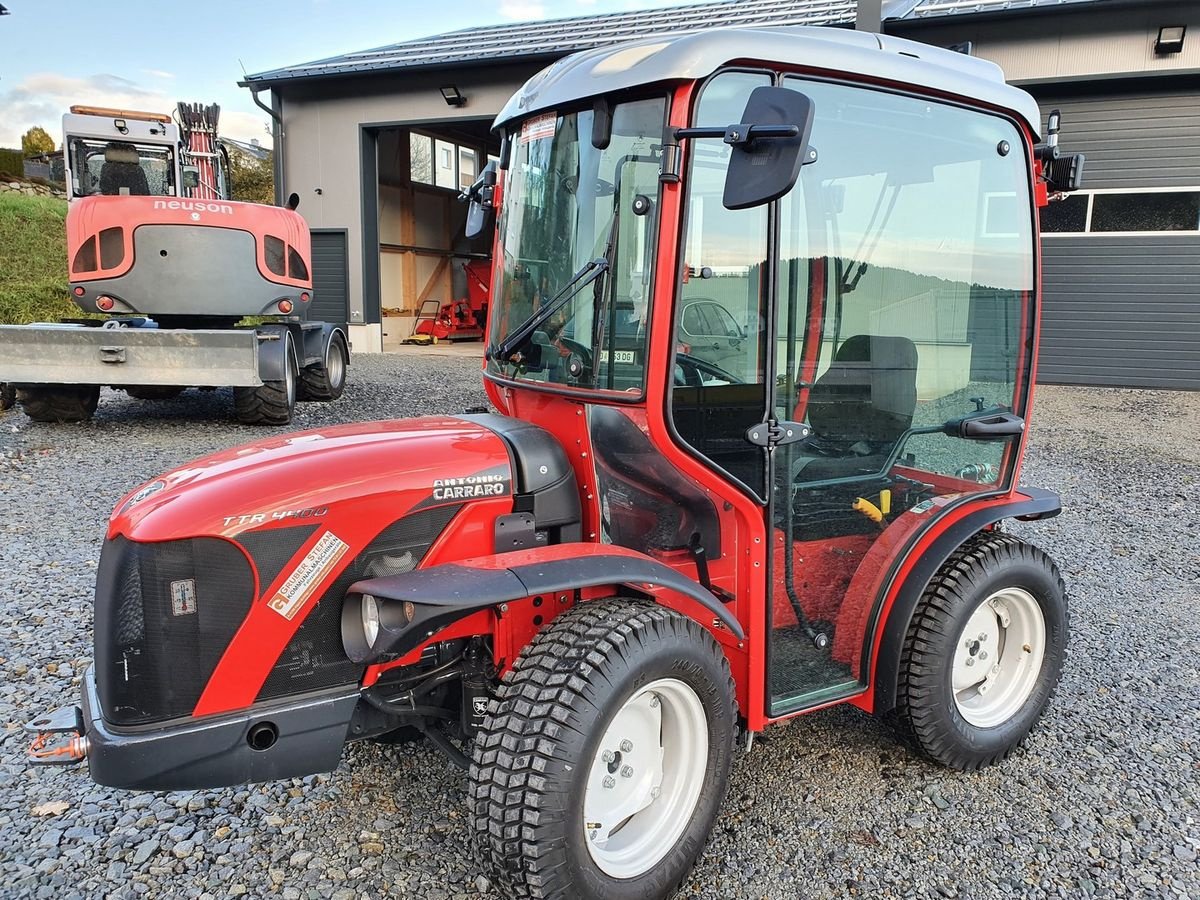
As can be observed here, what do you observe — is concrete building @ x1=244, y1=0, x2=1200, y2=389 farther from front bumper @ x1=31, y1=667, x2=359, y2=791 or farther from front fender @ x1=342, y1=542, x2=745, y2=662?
front bumper @ x1=31, y1=667, x2=359, y2=791

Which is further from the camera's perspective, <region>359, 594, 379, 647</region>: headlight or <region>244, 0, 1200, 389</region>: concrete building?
<region>244, 0, 1200, 389</region>: concrete building

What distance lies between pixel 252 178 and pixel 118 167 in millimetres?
18976

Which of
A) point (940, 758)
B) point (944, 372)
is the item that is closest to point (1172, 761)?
point (940, 758)

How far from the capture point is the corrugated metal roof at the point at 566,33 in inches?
492

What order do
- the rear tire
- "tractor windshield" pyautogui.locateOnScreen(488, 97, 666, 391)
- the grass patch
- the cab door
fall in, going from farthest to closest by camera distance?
the grass patch → the rear tire → the cab door → "tractor windshield" pyautogui.locateOnScreen(488, 97, 666, 391)

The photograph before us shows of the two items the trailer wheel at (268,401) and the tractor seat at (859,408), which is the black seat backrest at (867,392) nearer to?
the tractor seat at (859,408)

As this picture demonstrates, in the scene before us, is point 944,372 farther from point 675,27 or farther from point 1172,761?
point 675,27

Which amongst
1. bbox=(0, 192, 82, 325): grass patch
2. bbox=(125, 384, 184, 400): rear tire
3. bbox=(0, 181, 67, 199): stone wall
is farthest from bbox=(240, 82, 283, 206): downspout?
bbox=(0, 181, 67, 199): stone wall

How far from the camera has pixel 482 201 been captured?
9.37 ft

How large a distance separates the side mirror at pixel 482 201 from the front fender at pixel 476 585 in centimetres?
126

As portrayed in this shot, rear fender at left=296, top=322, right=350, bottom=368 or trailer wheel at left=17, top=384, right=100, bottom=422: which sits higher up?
rear fender at left=296, top=322, right=350, bottom=368

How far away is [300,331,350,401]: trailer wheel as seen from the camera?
31.1ft

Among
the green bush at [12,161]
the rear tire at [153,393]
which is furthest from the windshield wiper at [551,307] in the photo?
the green bush at [12,161]

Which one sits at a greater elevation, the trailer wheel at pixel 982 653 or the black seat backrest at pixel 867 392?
the black seat backrest at pixel 867 392
